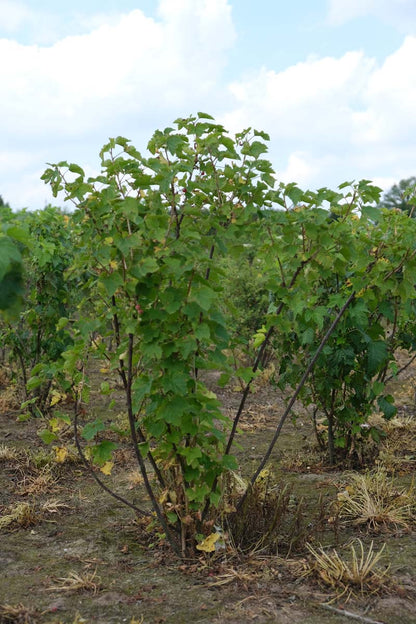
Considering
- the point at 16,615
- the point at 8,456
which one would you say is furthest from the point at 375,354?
the point at 8,456

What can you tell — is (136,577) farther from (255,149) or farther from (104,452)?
(255,149)

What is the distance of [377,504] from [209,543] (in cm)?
121

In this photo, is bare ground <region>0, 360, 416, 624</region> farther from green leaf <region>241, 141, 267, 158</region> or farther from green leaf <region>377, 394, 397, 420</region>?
green leaf <region>241, 141, 267, 158</region>

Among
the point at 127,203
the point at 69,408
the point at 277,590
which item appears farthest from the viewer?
the point at 69,408

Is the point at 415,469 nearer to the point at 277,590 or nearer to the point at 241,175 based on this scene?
the point at 277,590

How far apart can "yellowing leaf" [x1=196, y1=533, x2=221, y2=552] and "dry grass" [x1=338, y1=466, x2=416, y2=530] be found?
100 cm

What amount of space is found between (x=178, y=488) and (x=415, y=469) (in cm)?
232

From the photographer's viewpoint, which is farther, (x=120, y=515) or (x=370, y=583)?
(x=120, y=515)

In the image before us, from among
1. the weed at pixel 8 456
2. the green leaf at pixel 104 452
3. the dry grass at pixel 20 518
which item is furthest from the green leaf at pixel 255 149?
the weed at pixel 8 456

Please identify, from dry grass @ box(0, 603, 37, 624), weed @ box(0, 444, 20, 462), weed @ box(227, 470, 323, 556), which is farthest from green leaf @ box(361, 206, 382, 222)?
weed @ box(0, 444, 20, 462)

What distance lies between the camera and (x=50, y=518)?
12.7ft

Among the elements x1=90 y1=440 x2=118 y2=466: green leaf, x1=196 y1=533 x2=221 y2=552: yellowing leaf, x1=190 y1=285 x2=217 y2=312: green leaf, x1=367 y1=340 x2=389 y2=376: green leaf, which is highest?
x1=190 y1=285 x2=217 y2=312: green leaf

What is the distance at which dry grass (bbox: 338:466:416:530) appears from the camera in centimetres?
357

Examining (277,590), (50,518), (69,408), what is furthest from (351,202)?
(69,408)
